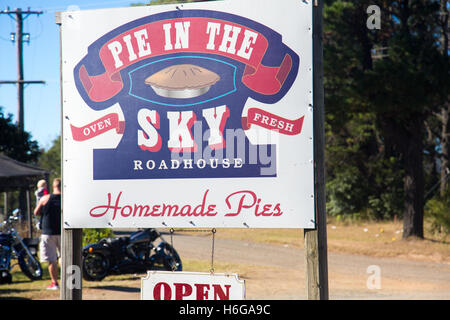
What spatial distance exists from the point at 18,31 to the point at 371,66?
19.8 m

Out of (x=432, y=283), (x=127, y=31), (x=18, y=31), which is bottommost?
(x=432, y=283)

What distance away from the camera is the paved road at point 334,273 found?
35.0 feet

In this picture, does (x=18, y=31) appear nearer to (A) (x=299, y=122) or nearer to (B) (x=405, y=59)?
(B) (x=405, y=59)

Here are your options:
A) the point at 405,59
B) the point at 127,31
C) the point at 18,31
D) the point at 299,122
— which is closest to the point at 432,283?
the point at 405,59

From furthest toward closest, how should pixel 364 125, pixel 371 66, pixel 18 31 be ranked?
1. pixel 18 31
2. pixel 364 125
3. pixel 371 66

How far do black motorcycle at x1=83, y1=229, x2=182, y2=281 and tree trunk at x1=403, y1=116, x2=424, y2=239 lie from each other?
9820 millimetres

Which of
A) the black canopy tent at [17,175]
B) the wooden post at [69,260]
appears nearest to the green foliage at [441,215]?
the black canopy tent at [17,175]

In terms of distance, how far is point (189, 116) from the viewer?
15.5 feet

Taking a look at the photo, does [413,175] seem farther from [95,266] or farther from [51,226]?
[51,226]

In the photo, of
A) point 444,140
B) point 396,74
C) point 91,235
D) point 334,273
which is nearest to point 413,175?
point 396,74

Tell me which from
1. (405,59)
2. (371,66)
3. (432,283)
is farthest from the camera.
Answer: (371,66)

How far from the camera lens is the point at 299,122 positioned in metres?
4.59

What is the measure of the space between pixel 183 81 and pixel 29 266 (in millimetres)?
8329

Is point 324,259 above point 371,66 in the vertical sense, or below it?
below
